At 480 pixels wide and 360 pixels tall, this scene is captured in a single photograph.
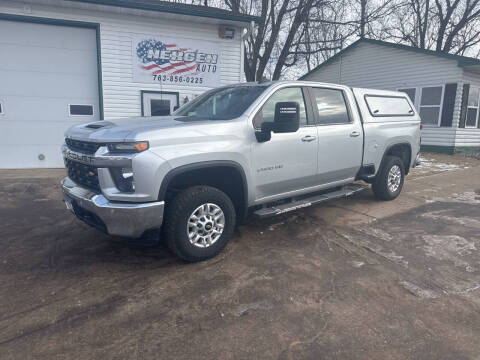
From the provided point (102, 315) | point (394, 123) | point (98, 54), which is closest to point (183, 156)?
point (102, 315)

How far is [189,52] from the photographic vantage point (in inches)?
396

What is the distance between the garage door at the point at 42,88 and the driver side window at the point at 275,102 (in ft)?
23.0

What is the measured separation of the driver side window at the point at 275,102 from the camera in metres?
4.03

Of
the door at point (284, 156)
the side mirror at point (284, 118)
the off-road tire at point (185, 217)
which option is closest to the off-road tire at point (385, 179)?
the door at point (284, 156)

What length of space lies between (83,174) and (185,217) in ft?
3.77

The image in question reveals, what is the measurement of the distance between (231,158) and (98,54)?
294 inches

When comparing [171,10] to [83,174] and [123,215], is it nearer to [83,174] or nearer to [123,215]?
[83,174]

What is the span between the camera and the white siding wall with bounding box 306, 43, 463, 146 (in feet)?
44.2

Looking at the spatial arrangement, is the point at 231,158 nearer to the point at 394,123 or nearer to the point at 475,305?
the point at 475,305

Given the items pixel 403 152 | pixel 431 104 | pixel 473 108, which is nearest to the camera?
pixel 403 152

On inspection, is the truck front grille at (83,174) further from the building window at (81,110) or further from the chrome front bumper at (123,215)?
the building window at (81,110)

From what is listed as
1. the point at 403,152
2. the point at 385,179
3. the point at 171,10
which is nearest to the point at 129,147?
the point at 385,179

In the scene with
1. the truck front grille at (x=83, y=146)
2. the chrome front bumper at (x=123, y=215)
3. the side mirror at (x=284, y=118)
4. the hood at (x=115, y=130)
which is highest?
the side mirror at (x=284, y=118)

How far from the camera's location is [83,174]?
3.55 metres
